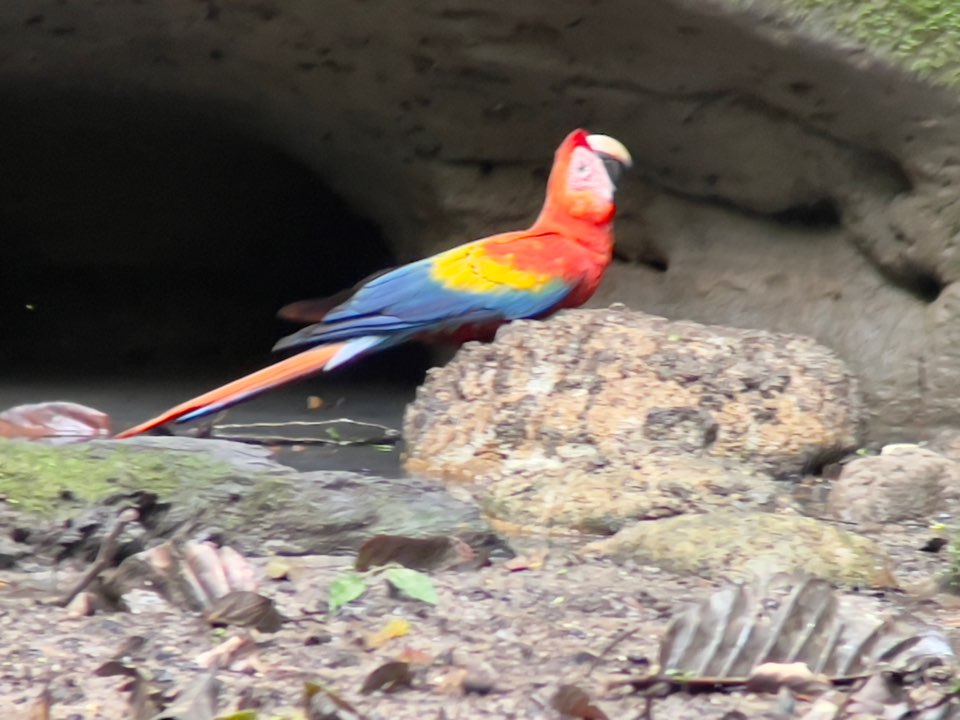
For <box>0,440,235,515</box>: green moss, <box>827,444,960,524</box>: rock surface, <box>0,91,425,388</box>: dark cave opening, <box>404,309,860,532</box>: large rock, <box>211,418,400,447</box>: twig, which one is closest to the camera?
<box>0,440,235,515</box>: green moss

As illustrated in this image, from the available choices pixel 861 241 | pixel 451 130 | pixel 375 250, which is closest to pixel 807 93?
pixel 861 241

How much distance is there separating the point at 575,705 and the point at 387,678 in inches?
7.3

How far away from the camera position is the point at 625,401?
8.39 feet

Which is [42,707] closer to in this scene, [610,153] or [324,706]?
[324,706]

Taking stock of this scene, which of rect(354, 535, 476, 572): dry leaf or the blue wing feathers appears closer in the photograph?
rect(354, 535, 476, 572): dry leaf

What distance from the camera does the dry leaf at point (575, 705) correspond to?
45.1 inches

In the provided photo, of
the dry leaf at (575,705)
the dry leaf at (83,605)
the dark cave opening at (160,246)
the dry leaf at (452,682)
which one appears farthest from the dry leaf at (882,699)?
the dark cave opening at (160,246)

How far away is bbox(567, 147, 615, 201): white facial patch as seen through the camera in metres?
3.04

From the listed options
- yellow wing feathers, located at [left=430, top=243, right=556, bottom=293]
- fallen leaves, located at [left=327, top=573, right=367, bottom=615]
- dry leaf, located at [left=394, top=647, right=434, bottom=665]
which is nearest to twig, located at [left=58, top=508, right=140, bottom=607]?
fallen leaves, located at [left=327, top=573, right=367, bottom=615]

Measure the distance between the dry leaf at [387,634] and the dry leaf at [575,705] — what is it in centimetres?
24

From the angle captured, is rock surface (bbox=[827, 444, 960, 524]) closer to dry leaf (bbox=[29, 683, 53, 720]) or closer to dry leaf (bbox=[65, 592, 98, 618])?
dry leaf (bbox=[65, 592, 98, 618])

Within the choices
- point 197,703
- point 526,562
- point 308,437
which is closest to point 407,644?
point 197,703

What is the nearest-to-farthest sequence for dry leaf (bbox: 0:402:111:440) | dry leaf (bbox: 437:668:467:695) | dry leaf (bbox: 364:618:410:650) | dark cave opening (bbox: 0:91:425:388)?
1. dry leaf (bbox: 437:668:467:695)
2. dry leaf (bbox: 364:618:410:650)
3. dry leaf (bbox: 0:402:111:440)
4. dark cave opening (bbox: 0:91:425:388)

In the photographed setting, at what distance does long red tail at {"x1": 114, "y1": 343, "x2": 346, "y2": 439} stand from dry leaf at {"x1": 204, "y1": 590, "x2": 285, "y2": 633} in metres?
1.26
